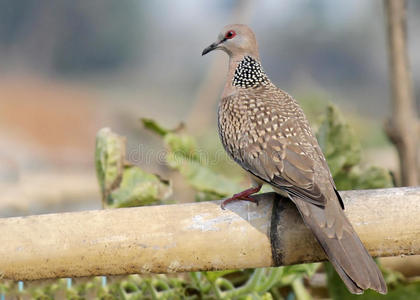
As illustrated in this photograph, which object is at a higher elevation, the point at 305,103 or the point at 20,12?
the point at 20,12

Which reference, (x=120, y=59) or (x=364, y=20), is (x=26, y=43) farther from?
(x=364, y=20)

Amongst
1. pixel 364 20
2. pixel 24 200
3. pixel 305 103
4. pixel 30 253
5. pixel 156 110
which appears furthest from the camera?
pixel 156 110

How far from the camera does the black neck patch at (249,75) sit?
295cm

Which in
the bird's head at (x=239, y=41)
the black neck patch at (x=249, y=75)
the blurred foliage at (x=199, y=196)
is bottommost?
the blurred foliage at (x=199, y=196)

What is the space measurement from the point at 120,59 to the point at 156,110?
1583mm

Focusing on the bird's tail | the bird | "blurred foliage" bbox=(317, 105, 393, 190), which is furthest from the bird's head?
the bird's tail

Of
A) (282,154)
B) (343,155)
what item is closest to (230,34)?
(343,155)

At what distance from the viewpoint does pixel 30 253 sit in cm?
209

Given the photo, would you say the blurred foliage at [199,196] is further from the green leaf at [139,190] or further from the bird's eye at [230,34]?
the bird's eye at [230,34]

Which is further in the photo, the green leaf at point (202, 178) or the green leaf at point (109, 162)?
the green leaf at point (202, 178)

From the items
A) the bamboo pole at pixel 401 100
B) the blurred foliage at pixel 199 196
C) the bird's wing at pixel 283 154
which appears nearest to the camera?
the bird's wing at pixel 283 154

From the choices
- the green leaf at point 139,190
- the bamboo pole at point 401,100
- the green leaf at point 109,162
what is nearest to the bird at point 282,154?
the green leaf at point 139,190

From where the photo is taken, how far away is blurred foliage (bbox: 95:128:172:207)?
296 centimetres

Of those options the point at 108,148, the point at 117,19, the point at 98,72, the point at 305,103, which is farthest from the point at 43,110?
the point at 108,148
